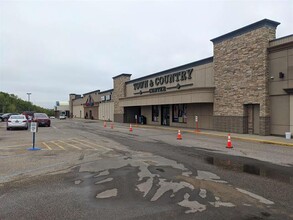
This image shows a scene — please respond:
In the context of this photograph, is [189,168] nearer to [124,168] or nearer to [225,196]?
[124,168]

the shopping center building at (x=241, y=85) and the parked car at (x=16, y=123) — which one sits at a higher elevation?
the shopping center building at (x=241, y=85)

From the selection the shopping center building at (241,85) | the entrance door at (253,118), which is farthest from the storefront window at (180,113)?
the entrance door at (253,118)

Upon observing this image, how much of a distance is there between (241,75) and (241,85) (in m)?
0.78

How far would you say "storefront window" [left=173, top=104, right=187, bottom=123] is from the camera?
29438 mm

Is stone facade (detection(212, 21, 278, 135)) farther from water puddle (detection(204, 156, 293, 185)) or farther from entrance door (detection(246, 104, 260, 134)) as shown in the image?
water puddle (detection(204, 156, 293, 185))

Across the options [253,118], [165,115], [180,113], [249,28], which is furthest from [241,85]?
[165,115]

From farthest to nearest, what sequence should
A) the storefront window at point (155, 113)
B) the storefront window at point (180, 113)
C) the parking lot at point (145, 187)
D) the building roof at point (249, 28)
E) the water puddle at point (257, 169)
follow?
the storefront window at point (155, 113) < the storefront window at point (180, 113) < the building roof at point (249, 28) < the water puddle at point (257, 169) < the parking lot at point (145, 187)

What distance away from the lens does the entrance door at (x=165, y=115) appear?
107 ft

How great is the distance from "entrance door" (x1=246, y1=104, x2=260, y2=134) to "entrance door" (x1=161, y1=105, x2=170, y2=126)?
1306cm

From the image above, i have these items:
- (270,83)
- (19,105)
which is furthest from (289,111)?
(19,105)

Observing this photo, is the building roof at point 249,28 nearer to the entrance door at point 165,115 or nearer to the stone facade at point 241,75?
the stone facade at point 241,75

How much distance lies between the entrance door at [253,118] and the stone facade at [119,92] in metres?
25.7

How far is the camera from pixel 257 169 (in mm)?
8266

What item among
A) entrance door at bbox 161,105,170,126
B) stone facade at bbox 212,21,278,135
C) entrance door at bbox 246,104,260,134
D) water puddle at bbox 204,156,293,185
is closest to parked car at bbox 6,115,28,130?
entrance door at bbox 161,105,170,126
